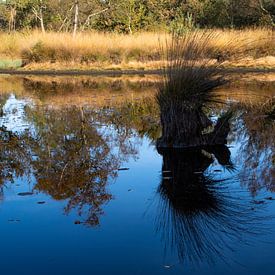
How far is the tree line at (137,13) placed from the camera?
86.9 ft

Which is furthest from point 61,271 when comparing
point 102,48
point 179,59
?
point 102,48

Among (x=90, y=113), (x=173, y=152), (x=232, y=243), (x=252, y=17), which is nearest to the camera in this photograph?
(x=232, y=243)

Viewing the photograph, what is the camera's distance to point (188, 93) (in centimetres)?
638

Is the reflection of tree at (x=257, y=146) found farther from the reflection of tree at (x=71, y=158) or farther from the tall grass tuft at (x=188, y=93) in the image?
the reflection of tree at (x=71, y=158)

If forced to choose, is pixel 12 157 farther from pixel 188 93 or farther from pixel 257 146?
pixel 257 146

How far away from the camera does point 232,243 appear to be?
3.49 metres

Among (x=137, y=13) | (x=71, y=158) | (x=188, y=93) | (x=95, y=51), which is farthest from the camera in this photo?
(x=137, y=13)

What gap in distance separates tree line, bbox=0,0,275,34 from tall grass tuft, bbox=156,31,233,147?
17248 mm

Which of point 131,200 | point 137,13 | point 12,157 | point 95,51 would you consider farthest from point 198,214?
point 137,13

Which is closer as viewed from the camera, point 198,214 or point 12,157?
point 198,214

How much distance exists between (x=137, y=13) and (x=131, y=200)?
25.4m

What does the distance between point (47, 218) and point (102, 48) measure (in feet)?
56.6

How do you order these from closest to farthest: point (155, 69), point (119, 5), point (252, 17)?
1. point (155, 69)
2. point (252, 17)
3. point (119, 5)

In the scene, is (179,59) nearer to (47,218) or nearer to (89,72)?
(47,218)
